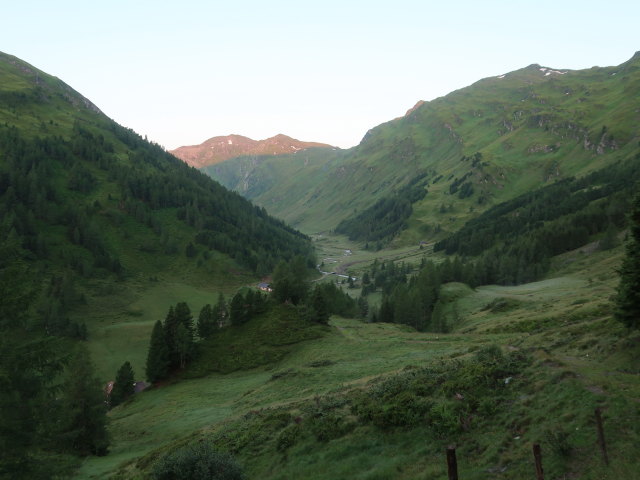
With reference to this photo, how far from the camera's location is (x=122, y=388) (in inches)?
2936

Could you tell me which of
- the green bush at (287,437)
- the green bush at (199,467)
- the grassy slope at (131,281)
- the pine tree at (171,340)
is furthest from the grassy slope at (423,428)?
the grassy slope at (131,281)

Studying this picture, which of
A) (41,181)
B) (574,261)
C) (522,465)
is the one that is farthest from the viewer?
(41,181)

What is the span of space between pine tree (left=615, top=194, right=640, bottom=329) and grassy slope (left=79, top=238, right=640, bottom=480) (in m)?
1.40

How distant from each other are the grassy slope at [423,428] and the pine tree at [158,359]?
10386 millimetres

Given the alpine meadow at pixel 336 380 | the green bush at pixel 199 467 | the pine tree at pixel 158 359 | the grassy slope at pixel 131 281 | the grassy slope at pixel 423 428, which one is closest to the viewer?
the grassy slope at pixel 423 428

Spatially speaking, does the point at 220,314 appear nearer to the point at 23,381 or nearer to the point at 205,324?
the point at 205,324

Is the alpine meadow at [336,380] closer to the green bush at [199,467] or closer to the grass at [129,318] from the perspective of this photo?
the green bush at [199,467]

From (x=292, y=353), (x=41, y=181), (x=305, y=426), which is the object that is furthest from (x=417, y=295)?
(x=41, y=181)

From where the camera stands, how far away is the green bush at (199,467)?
2200 cm

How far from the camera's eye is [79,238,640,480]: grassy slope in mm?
17719

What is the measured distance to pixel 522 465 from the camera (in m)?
17.3

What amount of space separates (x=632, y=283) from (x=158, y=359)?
70.6m

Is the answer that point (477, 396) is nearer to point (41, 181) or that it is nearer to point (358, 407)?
point (358, 407)

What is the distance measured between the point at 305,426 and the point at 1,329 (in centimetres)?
2016
